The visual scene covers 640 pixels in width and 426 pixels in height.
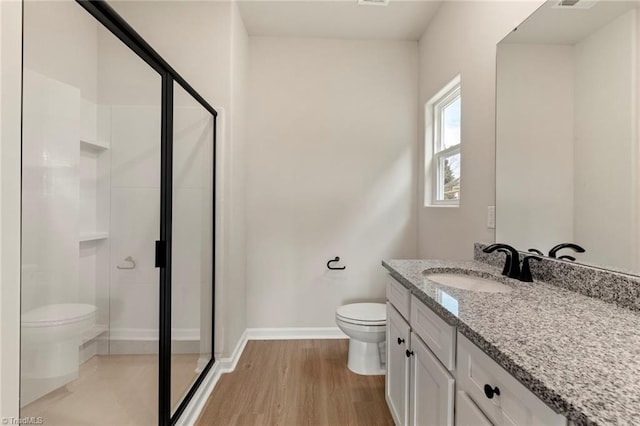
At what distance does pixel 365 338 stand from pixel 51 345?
182 cm

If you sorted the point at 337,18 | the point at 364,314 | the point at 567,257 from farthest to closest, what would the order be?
the point at 337,18 < the point at 364,314 < the point at 567,257

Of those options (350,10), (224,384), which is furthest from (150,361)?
(350,10)

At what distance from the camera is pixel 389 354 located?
1.63 m

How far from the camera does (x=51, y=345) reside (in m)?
1.42

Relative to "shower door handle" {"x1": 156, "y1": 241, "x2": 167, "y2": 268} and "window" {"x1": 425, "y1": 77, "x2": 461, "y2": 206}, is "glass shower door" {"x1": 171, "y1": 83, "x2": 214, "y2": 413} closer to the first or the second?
"shower door handle" {"x1": 156, "y1": 241, "x2": 167, "y2": 268}

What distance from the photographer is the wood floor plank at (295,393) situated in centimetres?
164

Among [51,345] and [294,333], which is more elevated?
[51,345]

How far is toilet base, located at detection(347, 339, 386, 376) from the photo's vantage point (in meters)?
2.08

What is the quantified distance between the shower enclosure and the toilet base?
111cm

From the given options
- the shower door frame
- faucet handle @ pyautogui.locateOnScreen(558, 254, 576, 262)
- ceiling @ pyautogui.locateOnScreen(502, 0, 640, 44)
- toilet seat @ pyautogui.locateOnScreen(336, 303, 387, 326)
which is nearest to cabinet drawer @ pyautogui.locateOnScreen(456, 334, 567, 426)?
faucet handle @ pyautogui.locateOnScreen(558, 254, 576, 262)

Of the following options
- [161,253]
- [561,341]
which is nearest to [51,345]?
[161,253]

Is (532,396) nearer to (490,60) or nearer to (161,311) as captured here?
(161,311)

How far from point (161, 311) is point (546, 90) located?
7.24 feet

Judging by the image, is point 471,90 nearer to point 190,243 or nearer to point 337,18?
point 337,18
